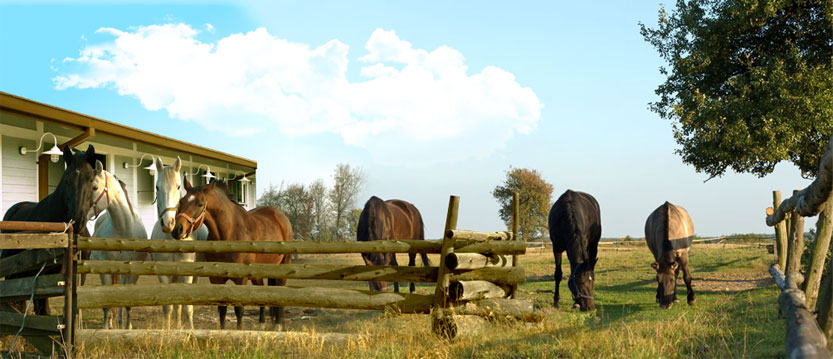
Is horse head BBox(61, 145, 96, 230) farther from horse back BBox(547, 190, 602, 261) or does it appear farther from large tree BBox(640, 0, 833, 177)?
large tree BBox(640, 0, 833, 177)

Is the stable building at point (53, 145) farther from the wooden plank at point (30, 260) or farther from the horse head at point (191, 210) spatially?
the wooden plank at point (30, 260)

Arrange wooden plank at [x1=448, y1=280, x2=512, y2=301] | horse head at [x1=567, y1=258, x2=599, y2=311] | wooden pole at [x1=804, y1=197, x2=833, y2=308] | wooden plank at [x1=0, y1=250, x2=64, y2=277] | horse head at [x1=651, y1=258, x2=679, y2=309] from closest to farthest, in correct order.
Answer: wooden pole at [x1=804, y1=197, x2=833, y2=308]
wooden plank at [x1=0, y1=250, x2=64, y2=277]
wooden plank at [x1=448, y1=280, x2=512, y2=301]
horse head at [x1=567, y1=258, x2=599, y2=311]
horse head at [x1=651, y1=258, x2=679, y2=309]

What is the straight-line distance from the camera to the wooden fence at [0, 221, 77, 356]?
6449mm

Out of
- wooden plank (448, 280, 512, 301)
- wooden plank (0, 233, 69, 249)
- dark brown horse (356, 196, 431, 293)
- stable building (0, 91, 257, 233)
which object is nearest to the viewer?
wooden plank (0, 233, 69, 249)

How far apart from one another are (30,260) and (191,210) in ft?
6.89

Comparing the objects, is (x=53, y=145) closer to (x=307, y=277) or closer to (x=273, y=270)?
(x=273, y=270)

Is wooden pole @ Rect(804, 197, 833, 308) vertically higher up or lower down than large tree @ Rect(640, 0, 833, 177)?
lower down

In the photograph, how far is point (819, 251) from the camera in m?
5.59

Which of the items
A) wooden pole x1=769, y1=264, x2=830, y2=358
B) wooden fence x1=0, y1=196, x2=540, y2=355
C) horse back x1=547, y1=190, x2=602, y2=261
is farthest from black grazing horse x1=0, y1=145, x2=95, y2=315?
horse back x1=547, y1=190, x2=602, y2=261

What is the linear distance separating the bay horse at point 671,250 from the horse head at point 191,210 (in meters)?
8.13

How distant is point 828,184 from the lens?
4.04m

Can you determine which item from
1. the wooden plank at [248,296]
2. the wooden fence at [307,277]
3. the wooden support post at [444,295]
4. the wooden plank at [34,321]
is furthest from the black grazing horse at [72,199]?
the wooden support post at [444,295]

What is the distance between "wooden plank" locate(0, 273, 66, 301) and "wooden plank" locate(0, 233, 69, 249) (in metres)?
0.38

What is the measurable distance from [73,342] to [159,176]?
8.69 ft
